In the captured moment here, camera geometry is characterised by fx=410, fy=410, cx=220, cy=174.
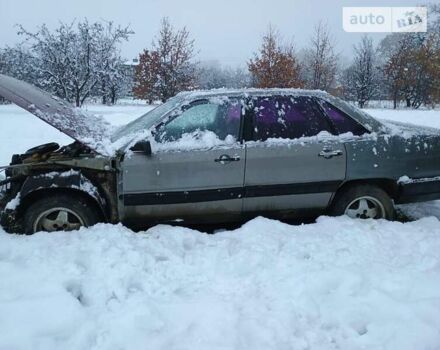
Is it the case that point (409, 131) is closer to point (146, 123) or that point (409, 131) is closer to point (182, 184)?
point (182, 184)

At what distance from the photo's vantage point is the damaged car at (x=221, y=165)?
13.2ft

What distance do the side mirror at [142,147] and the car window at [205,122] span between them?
223 mm

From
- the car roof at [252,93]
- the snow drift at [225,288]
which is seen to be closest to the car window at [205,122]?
the car roof at [252,93]

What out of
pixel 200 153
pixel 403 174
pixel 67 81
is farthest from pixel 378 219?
pixel 67 81

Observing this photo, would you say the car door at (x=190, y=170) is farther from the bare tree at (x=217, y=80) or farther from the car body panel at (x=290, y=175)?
the bare tree at (x=217, y=80)

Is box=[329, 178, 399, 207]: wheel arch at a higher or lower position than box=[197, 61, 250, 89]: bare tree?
lower

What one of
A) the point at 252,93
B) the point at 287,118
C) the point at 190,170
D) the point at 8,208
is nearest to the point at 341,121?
the point at 287,118

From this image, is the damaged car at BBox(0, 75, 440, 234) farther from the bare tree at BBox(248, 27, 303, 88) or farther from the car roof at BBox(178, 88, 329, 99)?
the bare tree at BBox(248, 27, 303, 88)

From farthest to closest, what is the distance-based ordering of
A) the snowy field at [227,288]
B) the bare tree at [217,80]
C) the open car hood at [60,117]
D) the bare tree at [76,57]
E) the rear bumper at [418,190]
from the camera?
the bare tree at [217,80] < the bare tree at [76,57] < the rear bumper at [418,190] < the open car hood at [60,117] < the snowy field at [227,288]

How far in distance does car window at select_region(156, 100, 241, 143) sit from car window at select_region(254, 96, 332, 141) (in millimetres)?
243

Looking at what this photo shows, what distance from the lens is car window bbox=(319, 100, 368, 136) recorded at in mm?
4492

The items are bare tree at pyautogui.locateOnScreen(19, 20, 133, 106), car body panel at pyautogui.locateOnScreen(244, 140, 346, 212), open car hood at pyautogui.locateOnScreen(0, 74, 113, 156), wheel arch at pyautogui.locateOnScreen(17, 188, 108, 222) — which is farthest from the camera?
bare tree at pyautogui.locateOnScreen(19, 20, 133, 106)

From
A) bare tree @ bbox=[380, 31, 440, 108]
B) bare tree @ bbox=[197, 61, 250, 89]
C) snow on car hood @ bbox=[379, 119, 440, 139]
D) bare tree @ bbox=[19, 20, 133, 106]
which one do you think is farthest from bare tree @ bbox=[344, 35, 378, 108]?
snow on car hood @ bbox=[379, 119, 440, 139]

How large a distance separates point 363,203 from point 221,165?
1706 millimetres
